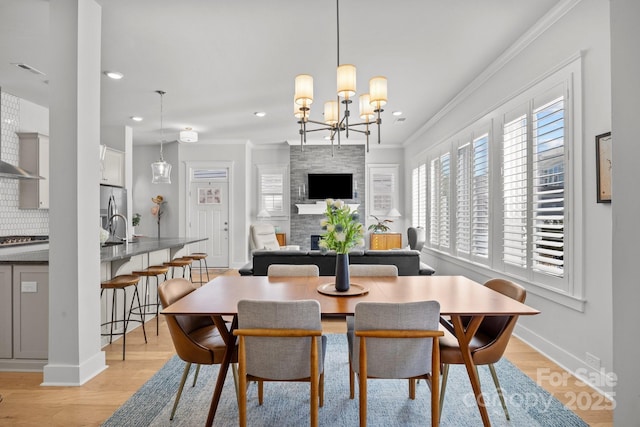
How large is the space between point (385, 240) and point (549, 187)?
15.5ft

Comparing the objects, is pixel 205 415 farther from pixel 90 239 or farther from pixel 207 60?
pixel 207 60

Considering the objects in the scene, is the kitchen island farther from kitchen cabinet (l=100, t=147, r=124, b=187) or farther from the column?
Answer: kitchen cabinet (l=100, t=147, r=124, b=187)

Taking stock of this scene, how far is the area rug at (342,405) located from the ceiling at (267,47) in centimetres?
247

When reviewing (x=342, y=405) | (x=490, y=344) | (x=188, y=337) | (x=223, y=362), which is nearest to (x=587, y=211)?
(x=490, y=344)

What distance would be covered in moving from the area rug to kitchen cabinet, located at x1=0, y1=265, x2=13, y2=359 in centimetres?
121

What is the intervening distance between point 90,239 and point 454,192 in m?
4.37

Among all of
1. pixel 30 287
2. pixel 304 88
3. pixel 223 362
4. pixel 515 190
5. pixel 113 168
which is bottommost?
pixel 223 362

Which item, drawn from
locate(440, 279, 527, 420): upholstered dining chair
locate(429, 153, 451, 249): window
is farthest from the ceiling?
locate(440, 279, 527, 420): upholstered dining chair

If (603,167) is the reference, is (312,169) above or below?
above

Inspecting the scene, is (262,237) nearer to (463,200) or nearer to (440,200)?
(440,200)

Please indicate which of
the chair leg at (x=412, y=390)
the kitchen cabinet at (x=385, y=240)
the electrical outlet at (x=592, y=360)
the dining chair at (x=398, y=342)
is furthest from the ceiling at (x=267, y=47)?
the kitchen cabinet at (x=385, y=240)

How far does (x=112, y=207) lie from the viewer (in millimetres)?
5621

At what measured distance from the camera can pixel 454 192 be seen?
16.3 feet

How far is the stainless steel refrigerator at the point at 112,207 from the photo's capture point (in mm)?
5383
